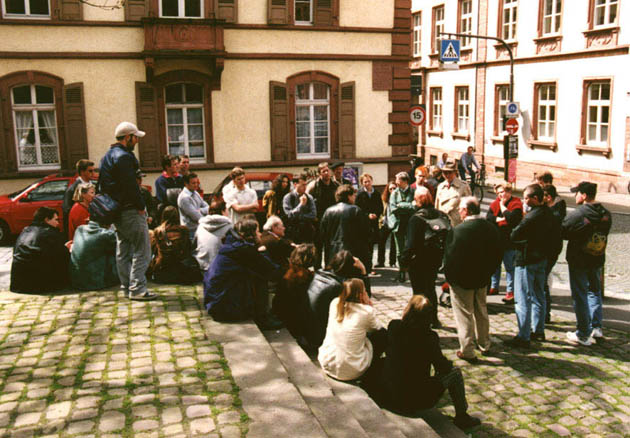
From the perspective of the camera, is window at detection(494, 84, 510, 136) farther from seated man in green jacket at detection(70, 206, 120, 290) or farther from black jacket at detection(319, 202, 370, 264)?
seated man in green jacket at detection(70, 206, 120, 290)

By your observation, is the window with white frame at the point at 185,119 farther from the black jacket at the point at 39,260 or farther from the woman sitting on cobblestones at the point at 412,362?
the woman sitting on cobblestones at the point at 412,362

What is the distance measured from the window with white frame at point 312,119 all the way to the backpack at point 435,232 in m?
11.2

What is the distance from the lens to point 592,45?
2234 cm

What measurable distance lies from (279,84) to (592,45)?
12.0m

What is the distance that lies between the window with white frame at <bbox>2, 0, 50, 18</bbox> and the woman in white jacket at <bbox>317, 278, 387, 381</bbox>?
14.2 metres

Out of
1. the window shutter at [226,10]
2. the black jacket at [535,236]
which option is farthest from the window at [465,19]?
the black jacket at [535,236]

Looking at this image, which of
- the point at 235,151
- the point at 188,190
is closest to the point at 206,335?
the point at 188,190

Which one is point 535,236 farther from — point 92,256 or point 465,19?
point 465,19

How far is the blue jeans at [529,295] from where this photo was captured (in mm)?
6930

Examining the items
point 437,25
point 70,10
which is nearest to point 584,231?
point 70,10

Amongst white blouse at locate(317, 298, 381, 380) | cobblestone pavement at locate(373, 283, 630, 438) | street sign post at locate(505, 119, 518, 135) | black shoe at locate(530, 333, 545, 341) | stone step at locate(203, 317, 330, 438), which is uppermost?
street sign post at locate(505, 119, 518, 135)

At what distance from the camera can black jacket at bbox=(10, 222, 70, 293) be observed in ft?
24.9

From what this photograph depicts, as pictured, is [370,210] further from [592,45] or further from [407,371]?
[592,45]

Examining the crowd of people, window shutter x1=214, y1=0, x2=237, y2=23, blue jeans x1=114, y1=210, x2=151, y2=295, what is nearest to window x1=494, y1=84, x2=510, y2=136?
window shutter x1=214, y1=0, x2=237, y2=23
